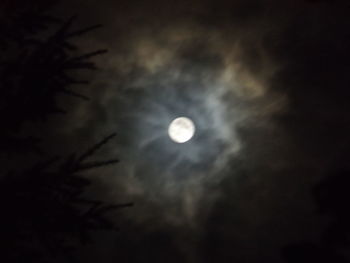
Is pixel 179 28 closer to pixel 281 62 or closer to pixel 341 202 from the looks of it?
pixel 281 62

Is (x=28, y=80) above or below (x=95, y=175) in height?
below

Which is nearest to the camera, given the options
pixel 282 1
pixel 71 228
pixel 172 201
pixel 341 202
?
pixel 71 228

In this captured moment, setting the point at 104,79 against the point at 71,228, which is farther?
the point at 104,79

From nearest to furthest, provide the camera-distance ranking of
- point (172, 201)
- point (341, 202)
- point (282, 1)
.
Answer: point (341, 202) < point (172, 201) < point (282, 1)

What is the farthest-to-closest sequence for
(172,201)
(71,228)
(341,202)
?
(172,201)
(341,202)
(71,228)

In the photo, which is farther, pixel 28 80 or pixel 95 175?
pixel 95 175

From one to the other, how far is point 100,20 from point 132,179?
2810 millimetres

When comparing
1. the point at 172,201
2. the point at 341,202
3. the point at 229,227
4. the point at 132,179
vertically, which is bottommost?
the point at 341,202

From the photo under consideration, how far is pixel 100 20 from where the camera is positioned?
7.99m

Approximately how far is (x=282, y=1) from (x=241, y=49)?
1.04m

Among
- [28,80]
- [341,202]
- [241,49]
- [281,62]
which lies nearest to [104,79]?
[241,49]

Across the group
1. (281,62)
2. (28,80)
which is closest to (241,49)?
(281,62)

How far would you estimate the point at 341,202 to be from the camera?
6645mm

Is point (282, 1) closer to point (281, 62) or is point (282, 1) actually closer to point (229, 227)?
point (281, 62)
